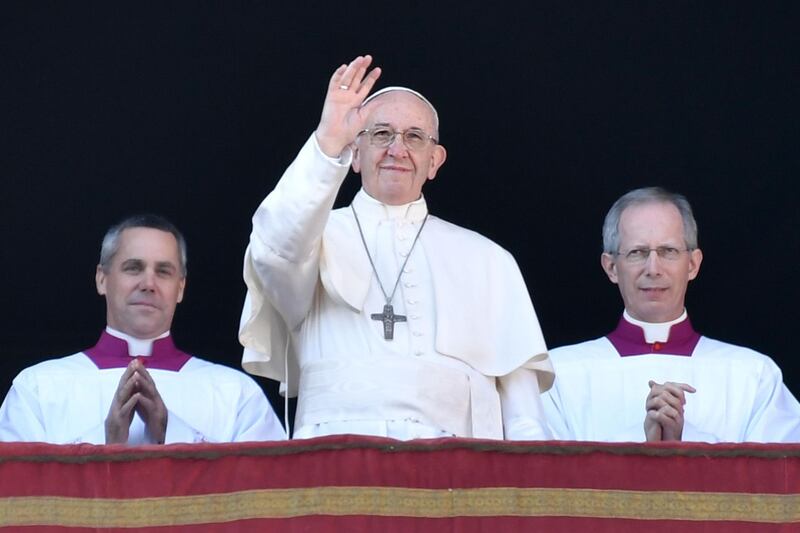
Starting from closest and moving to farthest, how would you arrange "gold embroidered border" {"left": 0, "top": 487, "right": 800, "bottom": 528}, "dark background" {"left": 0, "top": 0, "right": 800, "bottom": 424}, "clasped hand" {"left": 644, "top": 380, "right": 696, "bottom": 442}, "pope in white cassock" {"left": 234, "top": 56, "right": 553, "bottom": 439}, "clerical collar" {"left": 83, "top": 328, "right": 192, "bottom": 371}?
"gold embroidered border" {"left": 0, "top": 487, "right": 800, "bottom": 528} < "pope in white cassock" {"left": 234, "top": 56, "right": 553, "bottom": 439} < "clasped hand" {"left": 644, "top": 380, "right": 696, "bottom": 442} < "clerical collar" {"left": 83, "top": 328, "right": 192, "bottom": 371} < "dark background" {"left": 0, "top": 0, "right": 800, "bottom": 424}

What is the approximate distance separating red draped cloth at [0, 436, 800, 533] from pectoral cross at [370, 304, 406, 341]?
72 centimetres

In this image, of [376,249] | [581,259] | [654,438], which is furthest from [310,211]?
[581,259]

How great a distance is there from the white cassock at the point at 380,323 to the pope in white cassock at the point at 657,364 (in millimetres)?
648

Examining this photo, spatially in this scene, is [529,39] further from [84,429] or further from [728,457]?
[728,457]

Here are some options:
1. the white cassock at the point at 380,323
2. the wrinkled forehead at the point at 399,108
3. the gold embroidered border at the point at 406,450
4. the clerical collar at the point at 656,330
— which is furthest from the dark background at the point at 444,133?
the gold embroidered border at the point at 406,450

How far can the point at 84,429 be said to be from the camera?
6.15 meters

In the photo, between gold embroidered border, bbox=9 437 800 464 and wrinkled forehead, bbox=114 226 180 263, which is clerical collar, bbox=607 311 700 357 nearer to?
wrinkled forehead, bbox=114 226 180 263

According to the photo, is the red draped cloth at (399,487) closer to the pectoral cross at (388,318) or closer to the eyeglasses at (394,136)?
the pectoral cross at (388,318)

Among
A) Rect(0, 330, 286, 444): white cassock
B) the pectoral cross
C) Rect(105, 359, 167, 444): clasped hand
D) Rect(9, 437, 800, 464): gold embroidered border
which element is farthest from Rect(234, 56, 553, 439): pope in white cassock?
Rect(0, 330, 286, 444): white cassock

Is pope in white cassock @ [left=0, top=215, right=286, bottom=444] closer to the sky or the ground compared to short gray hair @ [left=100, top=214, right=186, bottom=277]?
closer to the ground

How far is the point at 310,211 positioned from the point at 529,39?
2.32 meters

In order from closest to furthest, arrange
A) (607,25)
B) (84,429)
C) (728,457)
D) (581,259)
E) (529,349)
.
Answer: (728,457), (529,349), (84,429), (607,25), (581,259)

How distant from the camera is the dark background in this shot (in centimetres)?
725

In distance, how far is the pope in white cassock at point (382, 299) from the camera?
523 centimetres
